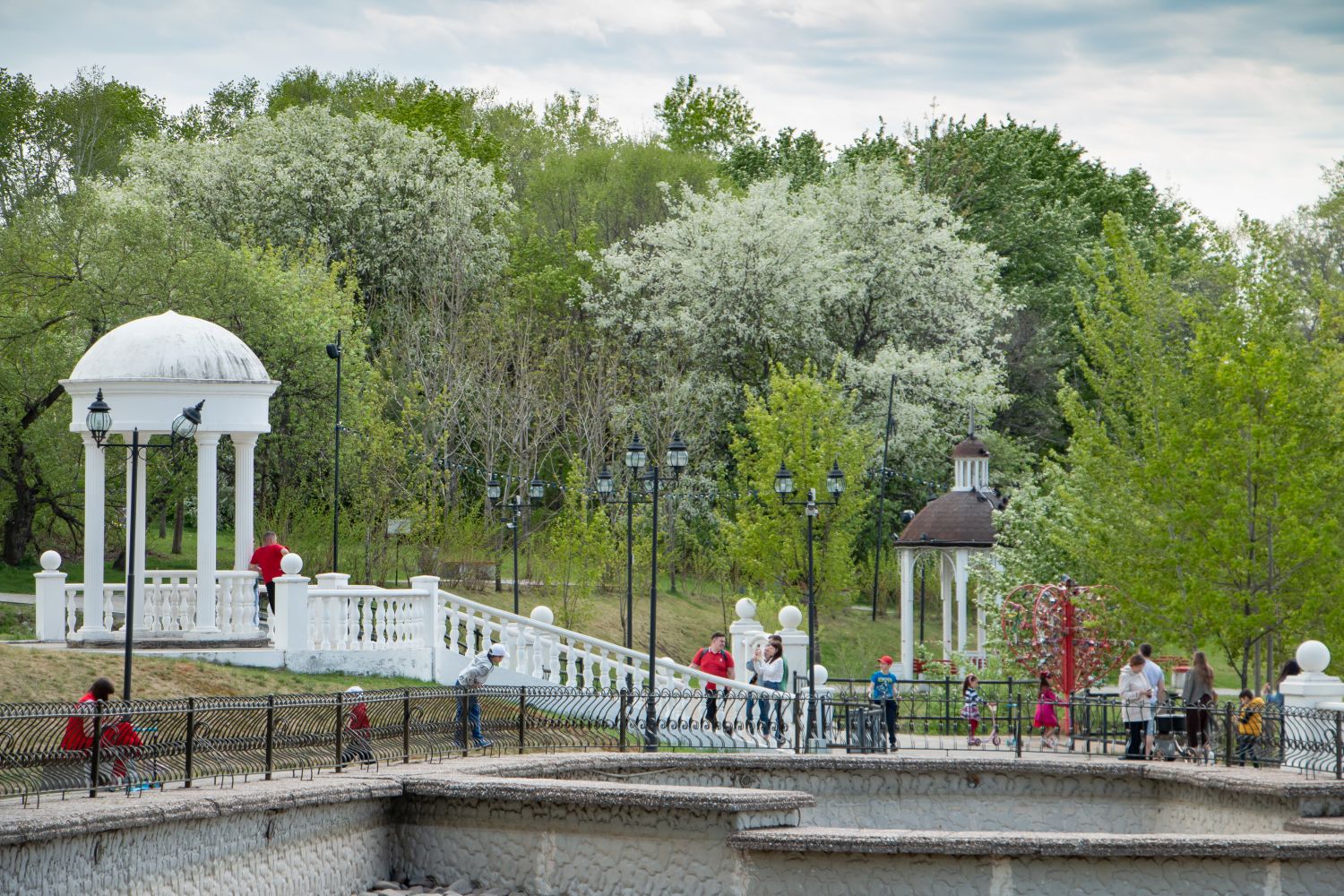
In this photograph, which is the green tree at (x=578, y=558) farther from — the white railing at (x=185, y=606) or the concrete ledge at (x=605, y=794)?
the concrete ledge at (x=605, y=794)

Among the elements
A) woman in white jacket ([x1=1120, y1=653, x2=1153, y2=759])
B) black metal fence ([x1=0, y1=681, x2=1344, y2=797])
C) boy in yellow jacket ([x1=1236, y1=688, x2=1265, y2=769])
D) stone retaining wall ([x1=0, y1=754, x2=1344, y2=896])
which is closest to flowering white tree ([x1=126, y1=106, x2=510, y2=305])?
black metal fence ([x1=0, y1=681, x2=1344, y2=797])

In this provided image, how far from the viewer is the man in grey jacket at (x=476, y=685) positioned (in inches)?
771

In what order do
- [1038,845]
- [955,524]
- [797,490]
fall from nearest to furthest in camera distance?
[1038,845] < [955,524] < [797,490]

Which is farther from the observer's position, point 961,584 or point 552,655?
point 961,584

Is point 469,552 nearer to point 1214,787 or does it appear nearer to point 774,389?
point 774,389

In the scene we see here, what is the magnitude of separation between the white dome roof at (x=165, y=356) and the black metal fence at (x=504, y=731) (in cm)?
699

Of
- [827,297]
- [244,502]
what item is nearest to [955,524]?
[827,297]

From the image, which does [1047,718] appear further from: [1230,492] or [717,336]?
[717,336]

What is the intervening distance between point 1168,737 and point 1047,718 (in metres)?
3.58

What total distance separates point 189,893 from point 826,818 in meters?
9.96

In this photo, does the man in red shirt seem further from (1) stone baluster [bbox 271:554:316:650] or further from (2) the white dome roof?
(2) the white dome roof

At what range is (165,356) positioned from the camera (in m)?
25.4

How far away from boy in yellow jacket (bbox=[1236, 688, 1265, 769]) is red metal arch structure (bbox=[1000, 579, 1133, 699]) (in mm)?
6079

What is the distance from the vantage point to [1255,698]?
71.8ft
